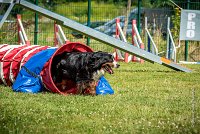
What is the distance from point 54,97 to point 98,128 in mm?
2405

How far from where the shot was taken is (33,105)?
6.73m

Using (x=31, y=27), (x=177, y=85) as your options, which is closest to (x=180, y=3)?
(x=31, y=27)

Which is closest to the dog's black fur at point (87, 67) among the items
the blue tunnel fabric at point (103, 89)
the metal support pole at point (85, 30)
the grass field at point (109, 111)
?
the blue tunnel fabric at point (103, 89)

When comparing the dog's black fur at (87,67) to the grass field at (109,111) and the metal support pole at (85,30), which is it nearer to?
the grass field at (109,111)

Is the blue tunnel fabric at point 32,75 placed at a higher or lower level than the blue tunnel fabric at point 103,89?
higher

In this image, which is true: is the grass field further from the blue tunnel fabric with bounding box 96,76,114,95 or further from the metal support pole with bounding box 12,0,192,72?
the metal support pole with bounding box 12,0,192,72

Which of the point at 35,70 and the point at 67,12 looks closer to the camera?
the point at 35,70

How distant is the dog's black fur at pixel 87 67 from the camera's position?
26.1ft

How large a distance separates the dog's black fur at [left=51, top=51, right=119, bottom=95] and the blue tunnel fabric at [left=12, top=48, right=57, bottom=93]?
0.46 metres

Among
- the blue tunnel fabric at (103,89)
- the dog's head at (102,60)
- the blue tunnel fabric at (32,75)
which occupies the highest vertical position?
the dog's head at (102,60)

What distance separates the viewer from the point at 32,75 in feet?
28.1

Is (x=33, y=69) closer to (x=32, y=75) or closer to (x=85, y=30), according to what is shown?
(x=32, y=75)

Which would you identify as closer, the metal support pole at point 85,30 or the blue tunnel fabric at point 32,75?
the blue tunnel fabric at point 32,75

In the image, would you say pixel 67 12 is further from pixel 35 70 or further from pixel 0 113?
pixel 0 113
